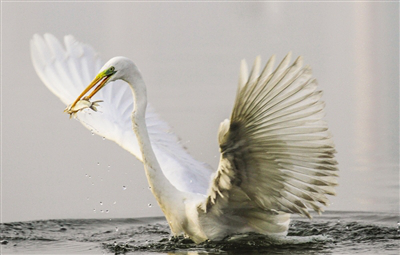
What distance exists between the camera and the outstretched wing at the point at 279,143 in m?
4.62

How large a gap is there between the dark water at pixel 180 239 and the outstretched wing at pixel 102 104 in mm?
564

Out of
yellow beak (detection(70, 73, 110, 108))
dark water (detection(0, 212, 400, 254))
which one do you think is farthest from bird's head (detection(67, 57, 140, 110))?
dark water (detection(0, 212, 400, 254))

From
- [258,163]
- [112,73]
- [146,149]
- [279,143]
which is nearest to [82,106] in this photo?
[112,73]

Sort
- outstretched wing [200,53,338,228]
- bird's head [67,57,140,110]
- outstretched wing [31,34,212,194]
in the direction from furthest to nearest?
outstretched wing [31,34,212,194], bird's head [67,57,140,110], outstretched wing [200,53,338,228]

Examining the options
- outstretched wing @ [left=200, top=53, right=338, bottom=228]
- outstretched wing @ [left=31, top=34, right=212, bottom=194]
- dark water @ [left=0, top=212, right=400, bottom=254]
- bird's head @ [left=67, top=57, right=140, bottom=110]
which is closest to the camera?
outstretched wing @ [left=200, top=53, right=338, bottom=228]

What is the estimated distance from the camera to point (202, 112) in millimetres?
9836

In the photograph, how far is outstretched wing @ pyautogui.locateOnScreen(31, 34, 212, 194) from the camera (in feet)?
22.2

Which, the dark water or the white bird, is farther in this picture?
the dark water

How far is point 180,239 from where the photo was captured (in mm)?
5770

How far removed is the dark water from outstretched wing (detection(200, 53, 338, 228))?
0.53m

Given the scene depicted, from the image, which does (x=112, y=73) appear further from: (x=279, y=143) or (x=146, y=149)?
(x=279, y=143)

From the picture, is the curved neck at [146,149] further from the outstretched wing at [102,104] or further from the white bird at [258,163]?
the outstretched wing at [102,104]

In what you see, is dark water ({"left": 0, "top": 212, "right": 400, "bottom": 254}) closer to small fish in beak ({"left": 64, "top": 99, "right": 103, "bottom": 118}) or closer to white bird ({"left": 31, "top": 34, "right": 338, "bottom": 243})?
white bird ({"left": 31, "top": 34, "right": 338, "bottom": 243})

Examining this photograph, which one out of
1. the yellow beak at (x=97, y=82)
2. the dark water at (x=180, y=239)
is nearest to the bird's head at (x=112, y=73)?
the yellow beak at (x=97, y=82)
